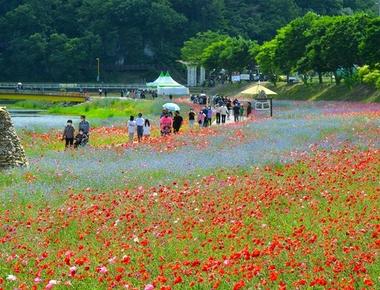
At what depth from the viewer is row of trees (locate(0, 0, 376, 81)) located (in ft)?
444

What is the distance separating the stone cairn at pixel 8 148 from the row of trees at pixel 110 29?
11015cm

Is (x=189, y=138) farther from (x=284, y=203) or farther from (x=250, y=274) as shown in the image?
(x=250, y=274)

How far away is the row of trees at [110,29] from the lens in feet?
444

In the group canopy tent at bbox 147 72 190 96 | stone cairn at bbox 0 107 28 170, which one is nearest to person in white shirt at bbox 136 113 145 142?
stone cairn at bbox 0 107 28 170

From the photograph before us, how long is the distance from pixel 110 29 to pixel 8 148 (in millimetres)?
119777

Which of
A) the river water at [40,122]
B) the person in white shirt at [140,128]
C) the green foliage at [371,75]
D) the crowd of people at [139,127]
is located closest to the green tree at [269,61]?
the green foliage at [371,75]

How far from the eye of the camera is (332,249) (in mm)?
10586

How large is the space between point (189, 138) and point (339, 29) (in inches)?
1694

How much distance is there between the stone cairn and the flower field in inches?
31.4

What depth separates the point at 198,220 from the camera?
13.4 metres

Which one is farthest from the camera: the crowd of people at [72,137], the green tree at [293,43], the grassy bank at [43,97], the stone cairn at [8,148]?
the grassy bank at [43,97]

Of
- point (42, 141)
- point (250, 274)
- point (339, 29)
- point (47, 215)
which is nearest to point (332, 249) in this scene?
point (250, 274)

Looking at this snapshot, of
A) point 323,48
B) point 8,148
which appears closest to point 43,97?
point 323,48

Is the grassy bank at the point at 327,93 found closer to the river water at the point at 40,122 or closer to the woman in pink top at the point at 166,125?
the river water at the point at 40,122
